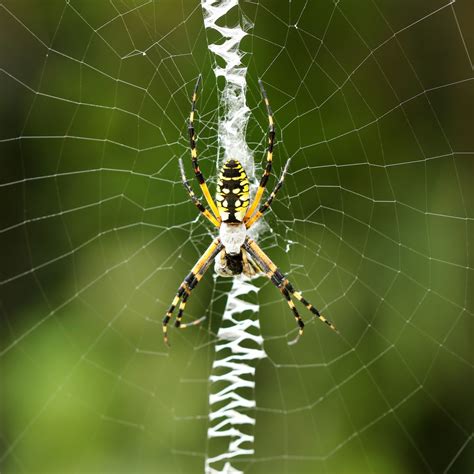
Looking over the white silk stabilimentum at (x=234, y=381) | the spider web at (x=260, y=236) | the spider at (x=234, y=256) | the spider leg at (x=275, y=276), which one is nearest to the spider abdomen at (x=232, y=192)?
the spider at (x=234, y=256)

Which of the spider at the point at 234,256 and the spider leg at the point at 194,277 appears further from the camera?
the spider leg at the point at 194,277

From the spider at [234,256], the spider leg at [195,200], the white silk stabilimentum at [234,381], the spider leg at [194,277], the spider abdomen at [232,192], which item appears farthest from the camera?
the white silk stabilimentum at [234,381]

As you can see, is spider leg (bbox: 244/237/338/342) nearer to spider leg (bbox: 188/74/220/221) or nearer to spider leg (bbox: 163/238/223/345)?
spider leg (bbox: 163/238/223/345)

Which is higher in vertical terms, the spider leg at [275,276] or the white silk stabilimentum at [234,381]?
the spider leg at [275,276]

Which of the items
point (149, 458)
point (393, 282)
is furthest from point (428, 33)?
point (149, 458)

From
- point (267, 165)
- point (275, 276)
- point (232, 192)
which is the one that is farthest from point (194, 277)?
point (267, 165)

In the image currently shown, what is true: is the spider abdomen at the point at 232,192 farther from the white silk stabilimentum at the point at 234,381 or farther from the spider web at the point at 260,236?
the white silk stabilimentum at the point at 234,381

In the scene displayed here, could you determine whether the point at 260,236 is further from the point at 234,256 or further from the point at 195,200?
the point at 195,200

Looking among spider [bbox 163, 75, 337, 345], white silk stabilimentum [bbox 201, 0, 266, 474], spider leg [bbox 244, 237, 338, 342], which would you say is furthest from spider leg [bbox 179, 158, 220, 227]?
white silk stabilimentum [bbox 201, 0, 266, 474]
